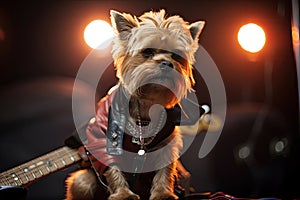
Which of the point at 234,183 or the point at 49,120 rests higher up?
the point at 49,120

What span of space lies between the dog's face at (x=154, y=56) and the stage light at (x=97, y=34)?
184 millimetres

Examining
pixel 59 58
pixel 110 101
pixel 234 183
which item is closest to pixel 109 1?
pixel 59 58

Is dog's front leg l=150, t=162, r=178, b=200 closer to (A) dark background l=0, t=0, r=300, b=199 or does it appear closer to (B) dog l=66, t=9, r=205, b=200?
(B) dog l=66, t=9, r=205, b=200

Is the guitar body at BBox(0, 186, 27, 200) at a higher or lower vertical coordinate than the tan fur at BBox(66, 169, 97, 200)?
higher

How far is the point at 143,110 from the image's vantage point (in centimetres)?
92

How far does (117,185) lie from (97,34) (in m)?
0.43

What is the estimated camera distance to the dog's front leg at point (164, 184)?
908 millimetres

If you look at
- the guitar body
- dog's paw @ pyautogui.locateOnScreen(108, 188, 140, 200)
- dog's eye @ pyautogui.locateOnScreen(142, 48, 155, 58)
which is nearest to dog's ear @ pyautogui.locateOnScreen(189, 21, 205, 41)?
dog's eye @ pyautogui.locateOnScreen(142, 48, 155, 58)

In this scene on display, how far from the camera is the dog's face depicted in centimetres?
86

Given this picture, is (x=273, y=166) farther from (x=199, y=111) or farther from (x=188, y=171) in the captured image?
(x=199, y=111)

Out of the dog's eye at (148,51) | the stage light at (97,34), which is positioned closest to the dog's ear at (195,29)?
the dog's eye at (148,51)

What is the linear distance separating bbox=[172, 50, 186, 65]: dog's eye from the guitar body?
403 mm

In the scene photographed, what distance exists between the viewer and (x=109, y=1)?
114 centimetres

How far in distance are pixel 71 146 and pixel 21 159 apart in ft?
0.51
